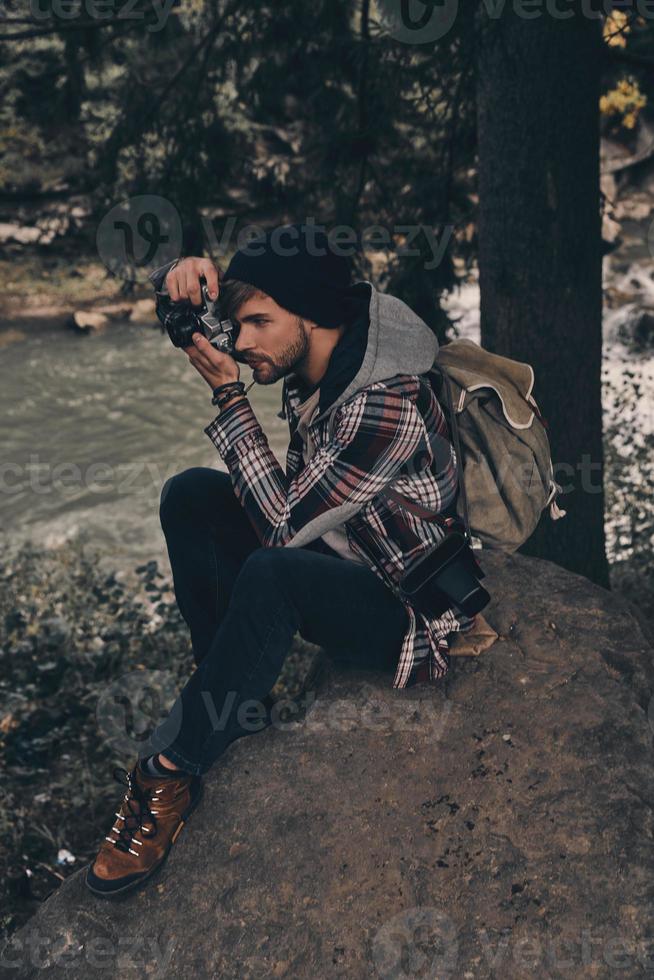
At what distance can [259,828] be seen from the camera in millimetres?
2842

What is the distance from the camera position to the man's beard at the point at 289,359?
9.66 ft

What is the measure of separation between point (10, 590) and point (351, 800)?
4391 mm

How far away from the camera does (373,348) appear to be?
112 inches

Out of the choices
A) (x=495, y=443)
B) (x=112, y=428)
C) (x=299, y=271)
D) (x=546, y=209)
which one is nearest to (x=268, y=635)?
(x=495, y=443)

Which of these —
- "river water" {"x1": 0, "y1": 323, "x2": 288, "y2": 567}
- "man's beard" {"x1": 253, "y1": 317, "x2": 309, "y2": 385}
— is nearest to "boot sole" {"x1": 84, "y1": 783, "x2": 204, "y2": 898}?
"man's beard" {"x1": 253, "y1": 317, "x2": 309, "y2": 385}

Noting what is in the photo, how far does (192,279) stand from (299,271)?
337 millimetres

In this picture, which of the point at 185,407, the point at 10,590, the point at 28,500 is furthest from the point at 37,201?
the point at 10,590

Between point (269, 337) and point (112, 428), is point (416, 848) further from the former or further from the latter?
point (112, 428)

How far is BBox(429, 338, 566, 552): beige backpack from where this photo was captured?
10.2 ft

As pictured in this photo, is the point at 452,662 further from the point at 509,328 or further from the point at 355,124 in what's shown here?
the point at 355,124

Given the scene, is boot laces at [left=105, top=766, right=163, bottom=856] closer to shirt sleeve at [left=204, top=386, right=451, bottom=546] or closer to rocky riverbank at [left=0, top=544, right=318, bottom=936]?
shirt sleeve at [left=204, top=386, right=451, bottom=546]

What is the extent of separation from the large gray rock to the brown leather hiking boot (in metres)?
0.05

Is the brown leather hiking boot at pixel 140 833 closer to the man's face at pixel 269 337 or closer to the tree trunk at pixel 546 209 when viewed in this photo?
the man's face at pixel 269 337

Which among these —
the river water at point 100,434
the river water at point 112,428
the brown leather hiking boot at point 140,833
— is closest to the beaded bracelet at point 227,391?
the brown leather hiking boot at point 140,833
